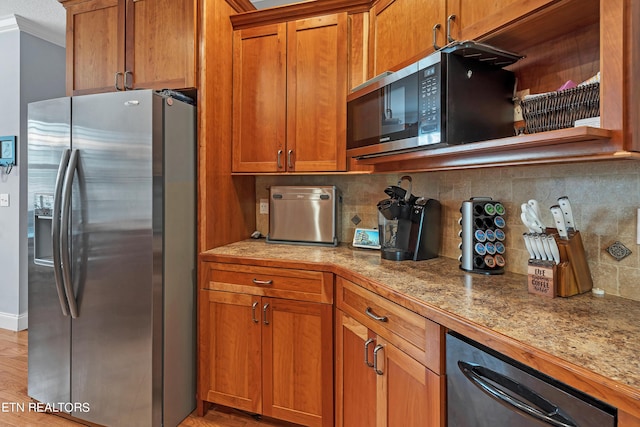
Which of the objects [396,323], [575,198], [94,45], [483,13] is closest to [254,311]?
[396,323]

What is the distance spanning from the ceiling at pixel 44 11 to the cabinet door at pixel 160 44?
848 mm

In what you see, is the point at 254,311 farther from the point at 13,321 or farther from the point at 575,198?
the point at 13,321

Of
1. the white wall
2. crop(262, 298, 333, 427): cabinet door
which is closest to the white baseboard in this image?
the white wall

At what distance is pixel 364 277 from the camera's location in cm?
141

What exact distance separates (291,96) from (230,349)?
150cm

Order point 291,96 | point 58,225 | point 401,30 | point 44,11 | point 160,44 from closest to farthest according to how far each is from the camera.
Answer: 1. point 401,30
2. point 58,225
3. point 160,44
4. point 291,96
5. point 44,11

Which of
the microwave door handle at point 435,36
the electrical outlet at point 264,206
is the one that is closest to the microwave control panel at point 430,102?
the microwave door handle at point 435,36

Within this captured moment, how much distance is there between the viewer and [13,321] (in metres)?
3.10

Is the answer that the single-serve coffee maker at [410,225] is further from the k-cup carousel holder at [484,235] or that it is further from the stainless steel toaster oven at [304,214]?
the stainless steel toaster oven at [304,214]

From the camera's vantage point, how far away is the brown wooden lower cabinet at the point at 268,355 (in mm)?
1702

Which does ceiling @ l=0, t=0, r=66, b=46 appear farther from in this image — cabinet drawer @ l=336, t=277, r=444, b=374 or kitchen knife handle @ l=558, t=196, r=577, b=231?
kitchen knife handle @ l=558, t=196, r=577, b=231

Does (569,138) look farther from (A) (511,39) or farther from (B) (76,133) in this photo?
(B) (76,133)

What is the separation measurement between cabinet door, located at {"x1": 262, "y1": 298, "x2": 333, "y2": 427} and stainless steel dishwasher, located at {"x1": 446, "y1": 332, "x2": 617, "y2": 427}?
78cm

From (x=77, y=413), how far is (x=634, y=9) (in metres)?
2.81
